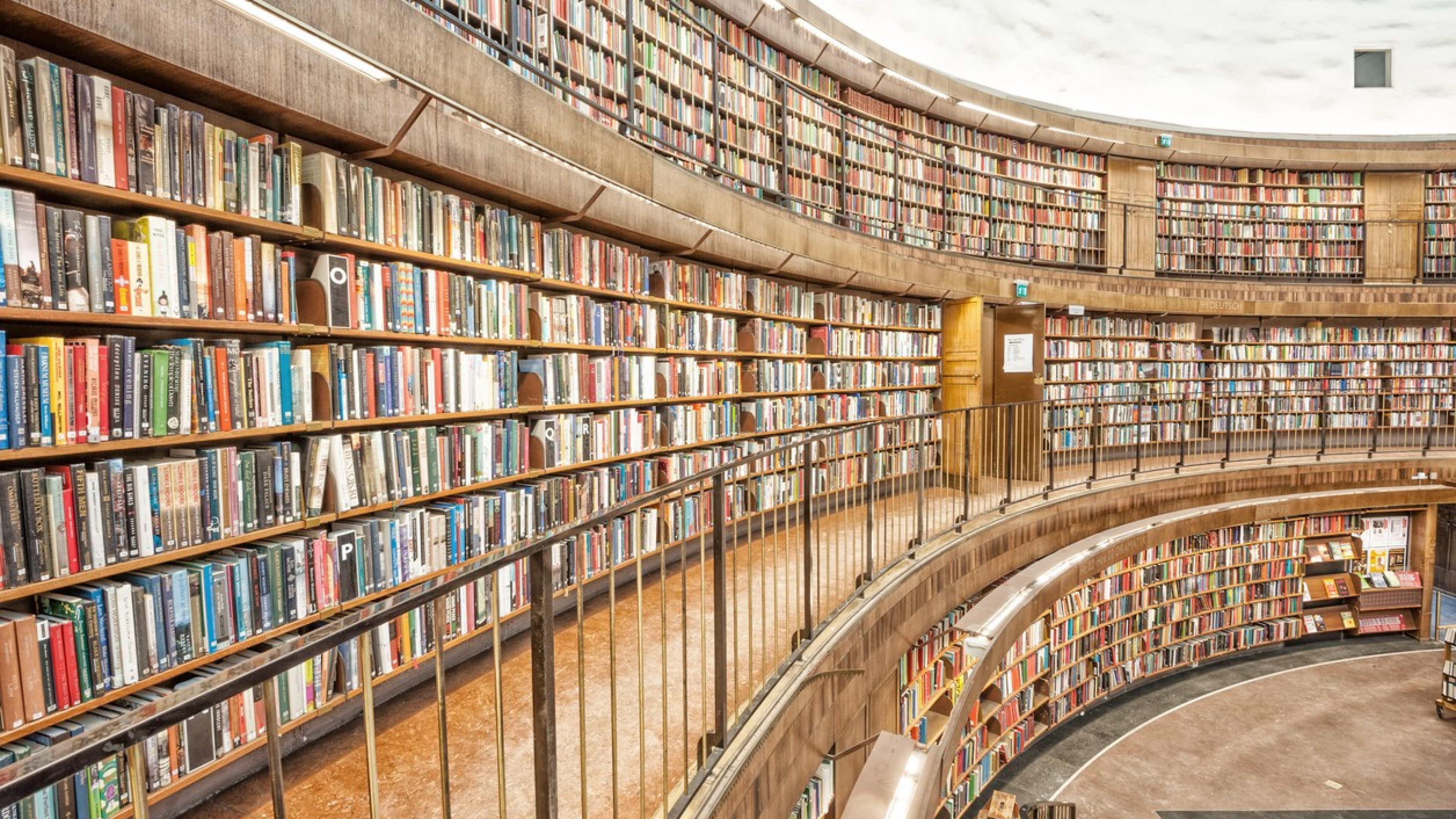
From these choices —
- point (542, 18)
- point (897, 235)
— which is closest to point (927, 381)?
point (897, 235)

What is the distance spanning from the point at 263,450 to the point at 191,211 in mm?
670

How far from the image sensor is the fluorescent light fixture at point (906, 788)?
7.47ft

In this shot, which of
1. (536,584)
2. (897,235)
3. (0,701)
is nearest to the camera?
(536,584)

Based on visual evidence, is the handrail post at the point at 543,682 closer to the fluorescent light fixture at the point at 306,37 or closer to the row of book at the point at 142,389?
the row of book at the point at 142,389

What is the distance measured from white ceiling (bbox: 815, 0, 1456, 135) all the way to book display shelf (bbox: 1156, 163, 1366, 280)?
0.82 m

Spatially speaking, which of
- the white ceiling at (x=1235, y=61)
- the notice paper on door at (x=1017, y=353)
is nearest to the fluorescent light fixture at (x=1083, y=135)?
the white ceiling at (x=1235, y=61)

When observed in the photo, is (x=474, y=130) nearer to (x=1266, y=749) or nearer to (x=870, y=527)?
(x=870, y=527)

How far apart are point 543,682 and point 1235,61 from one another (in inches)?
479

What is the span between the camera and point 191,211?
1801 mm

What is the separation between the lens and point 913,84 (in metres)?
6.89

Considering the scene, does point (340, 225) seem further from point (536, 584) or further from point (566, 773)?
point (566, 773)

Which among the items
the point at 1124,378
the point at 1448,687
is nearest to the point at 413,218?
the point at 1124,378

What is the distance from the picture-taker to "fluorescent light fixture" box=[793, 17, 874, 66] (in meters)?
5.87

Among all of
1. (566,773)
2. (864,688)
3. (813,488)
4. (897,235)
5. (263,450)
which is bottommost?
(864,688)
